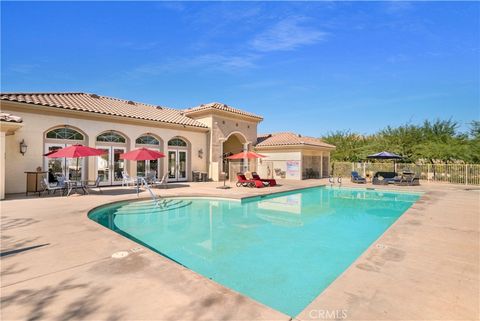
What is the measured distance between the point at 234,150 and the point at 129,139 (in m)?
11.2

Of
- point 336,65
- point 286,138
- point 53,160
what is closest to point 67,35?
point 53,160

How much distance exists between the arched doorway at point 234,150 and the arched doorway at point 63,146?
10.7 m

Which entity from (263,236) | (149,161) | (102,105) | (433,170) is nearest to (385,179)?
(433,170)

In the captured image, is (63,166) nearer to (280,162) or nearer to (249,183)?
(249,183)

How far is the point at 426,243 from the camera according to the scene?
553 cm

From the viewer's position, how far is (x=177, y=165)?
20266 millimetres

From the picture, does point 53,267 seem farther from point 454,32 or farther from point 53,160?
point 454,32

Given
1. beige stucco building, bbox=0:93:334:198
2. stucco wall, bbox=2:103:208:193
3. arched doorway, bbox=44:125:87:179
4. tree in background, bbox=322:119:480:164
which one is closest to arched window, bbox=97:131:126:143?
beige stucco building, bbox=0:93:334:198

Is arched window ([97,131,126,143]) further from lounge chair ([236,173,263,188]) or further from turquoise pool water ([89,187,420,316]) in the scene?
lounge chair ([236,173,263,188])

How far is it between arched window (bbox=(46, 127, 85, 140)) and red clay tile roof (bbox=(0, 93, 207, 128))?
138 centimetres

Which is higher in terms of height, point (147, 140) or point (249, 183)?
point (147, 140)

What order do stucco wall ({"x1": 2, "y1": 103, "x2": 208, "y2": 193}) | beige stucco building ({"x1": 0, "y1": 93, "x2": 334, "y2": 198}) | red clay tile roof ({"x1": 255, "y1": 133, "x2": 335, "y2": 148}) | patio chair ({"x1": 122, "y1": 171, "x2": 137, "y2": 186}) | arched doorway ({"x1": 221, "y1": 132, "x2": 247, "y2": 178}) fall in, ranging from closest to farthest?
stucco wall ({"x1": 2, "y1": 103, "x2": 208, "y2": 193})
beige stucco building ({"x1": 0, "y1": 93, "x2": 334, "y2": 198})
patio chair ({"x1": 122, "y1": 171, "x2": 137, "y2": 186})
arched doorway ({"x1": 221, "y1": 132, "x2": 247, "y2": 178})
red clay tile roof ({"x1": 255, "y1": 133, "x2": 335, "y2": 148})

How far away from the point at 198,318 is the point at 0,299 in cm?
245

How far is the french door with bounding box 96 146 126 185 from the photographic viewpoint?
642 inches
